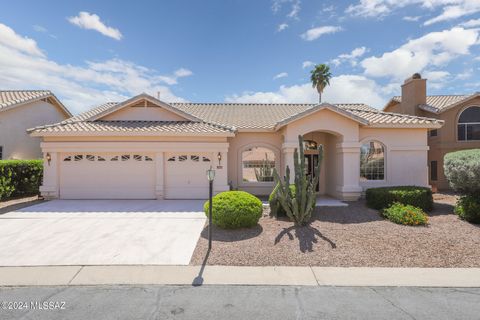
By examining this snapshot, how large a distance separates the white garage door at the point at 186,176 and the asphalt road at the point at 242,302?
8246mm

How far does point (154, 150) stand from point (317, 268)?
9.83 meters

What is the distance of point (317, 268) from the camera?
18.0 feet

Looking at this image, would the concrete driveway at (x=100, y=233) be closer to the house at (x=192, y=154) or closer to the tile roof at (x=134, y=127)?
the house at (x=192, y=154)

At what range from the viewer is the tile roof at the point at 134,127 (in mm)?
12445

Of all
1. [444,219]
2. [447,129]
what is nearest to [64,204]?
[444,219]

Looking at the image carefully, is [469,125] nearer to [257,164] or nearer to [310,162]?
[310,162]

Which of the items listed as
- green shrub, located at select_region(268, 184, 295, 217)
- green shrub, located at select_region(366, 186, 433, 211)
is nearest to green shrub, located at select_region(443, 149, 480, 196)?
green shrub, located at select_region(366, 186, 433, 211)

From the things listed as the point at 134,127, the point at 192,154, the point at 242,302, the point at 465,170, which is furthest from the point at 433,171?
the point at 134,127

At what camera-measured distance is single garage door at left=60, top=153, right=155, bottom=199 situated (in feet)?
41.8

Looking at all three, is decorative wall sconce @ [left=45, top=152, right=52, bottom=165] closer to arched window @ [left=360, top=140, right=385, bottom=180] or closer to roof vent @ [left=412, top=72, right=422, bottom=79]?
arched window @ [left=360, top=140, right=385, bottom=180]

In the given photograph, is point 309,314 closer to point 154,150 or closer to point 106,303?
point 106,303

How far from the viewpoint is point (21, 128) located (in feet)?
56.9

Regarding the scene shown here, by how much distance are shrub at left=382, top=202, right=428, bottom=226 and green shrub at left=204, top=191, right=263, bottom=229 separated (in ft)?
15.8

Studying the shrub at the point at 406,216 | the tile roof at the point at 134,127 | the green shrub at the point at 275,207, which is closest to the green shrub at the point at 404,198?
the shrub at the point at 406,216
